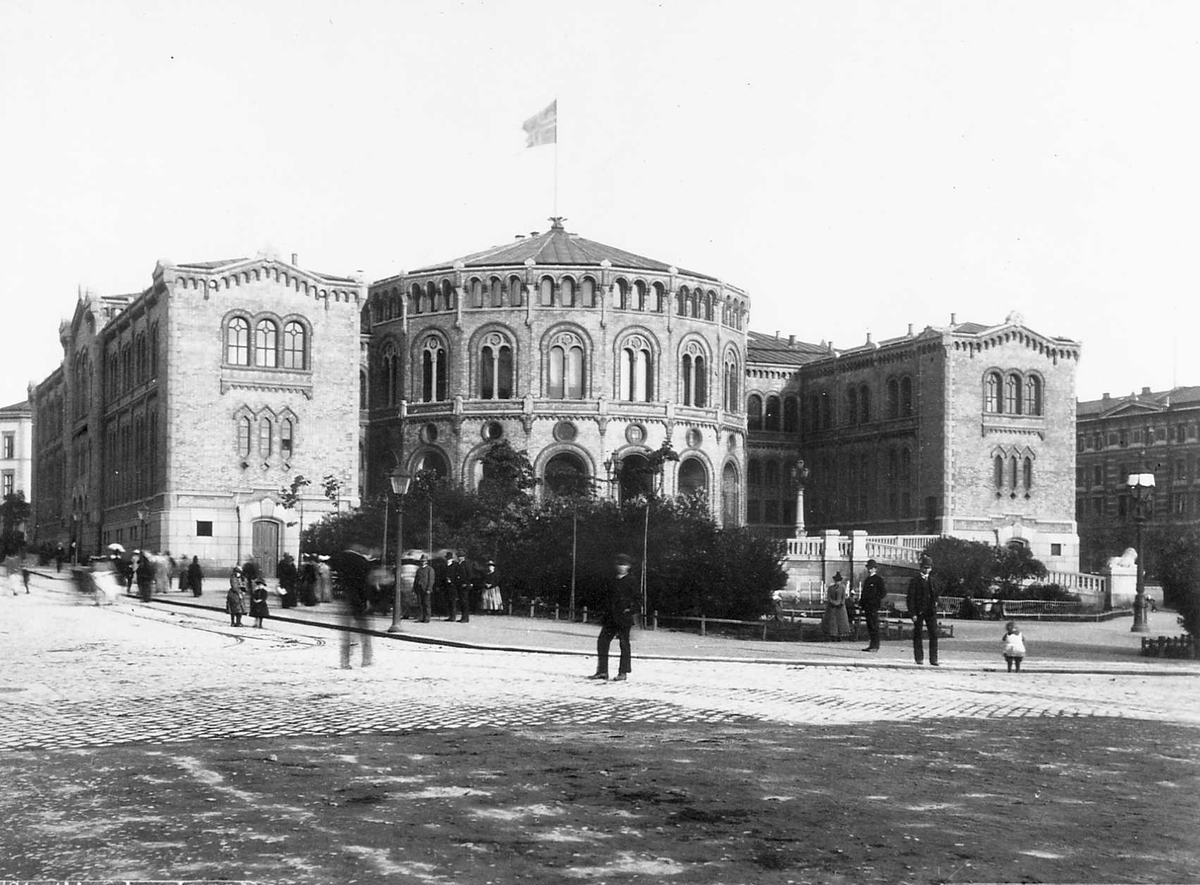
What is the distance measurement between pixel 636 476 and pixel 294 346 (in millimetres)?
17106

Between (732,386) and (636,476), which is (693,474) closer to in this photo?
(732,386)

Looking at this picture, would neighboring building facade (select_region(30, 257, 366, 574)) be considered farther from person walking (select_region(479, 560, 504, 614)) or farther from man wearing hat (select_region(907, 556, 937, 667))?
man wearing hat (select_region(907, 556, 937, 667))

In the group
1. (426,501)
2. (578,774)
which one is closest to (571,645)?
(578,774)

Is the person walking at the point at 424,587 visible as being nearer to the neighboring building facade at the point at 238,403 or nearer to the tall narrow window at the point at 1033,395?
the neighboring building facade at the point at 238,403

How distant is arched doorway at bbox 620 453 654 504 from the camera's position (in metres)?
75.2

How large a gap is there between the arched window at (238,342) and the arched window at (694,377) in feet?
73.5

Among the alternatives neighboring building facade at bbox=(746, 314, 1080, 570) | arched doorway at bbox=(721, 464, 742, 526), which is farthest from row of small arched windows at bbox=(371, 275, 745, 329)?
neighboring building facade at bbox=(746, 314, 1080, 570)

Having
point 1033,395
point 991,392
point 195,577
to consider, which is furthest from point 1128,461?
point 195,577

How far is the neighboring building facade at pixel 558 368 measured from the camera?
78.9 meters

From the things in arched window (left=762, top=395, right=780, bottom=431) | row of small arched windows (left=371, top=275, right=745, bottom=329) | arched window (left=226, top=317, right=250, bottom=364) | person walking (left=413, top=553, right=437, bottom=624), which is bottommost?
person walking (left=413, top=553, right=437, bottom=624)

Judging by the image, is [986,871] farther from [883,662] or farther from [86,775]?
[883,662]

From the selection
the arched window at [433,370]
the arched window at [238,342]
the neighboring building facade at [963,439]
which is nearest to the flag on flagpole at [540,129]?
the arched window at [238,342]

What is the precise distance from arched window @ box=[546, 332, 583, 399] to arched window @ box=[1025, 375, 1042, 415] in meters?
22.7

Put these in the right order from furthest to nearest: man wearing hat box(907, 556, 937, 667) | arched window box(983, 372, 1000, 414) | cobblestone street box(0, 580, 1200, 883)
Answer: arched window box(983, 372, 1000, 414) < man wearing hat box(907, 556, 937, 667) < cobblestone street box(0, 580, 1200, 883)
